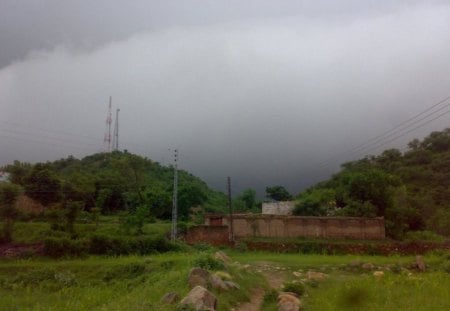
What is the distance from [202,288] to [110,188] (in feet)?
158

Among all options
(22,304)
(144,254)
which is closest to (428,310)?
(22,304)

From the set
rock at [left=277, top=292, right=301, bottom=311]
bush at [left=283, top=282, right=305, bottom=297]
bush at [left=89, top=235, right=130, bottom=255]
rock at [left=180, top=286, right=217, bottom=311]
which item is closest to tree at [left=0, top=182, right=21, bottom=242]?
bush at [left=89, top=235, right=130, bottom=255]

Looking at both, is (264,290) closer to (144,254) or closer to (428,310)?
(428,310)

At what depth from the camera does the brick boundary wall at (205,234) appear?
4822cm

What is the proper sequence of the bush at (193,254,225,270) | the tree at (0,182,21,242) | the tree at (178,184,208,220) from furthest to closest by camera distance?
the tree at (178,184,208,220)
the tree at (0,182,21,242)
the bush at (193,254,225,270)

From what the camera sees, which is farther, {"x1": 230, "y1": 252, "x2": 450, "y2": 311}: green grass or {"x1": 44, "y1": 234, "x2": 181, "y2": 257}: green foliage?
{"x1": 44, "y1": 234, "x2": 181, "y2": 257}: green foliage

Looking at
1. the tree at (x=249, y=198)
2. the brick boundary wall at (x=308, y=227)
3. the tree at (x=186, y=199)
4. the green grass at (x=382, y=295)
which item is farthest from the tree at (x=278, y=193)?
the green grass at (x=382, y=295)

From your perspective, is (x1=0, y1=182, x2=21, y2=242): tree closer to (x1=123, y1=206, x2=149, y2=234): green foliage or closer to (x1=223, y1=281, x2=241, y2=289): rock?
(x1=123, y1=206, x2=149, y2=234): green foliage

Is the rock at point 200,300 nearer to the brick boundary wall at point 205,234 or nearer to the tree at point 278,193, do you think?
the brick boundary wall at point 205,234

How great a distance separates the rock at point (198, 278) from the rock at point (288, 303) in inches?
108

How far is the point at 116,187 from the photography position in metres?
63.5

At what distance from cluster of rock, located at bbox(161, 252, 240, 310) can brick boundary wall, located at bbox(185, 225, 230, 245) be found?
26272mm

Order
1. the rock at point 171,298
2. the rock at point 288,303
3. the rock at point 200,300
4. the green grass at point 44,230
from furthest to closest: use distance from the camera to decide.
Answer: the green grass at point 44,230
the rock at point 288,303
the rock at point 171,298
the rock at point 200,300

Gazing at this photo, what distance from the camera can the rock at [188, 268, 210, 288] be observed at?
61.2 ft
